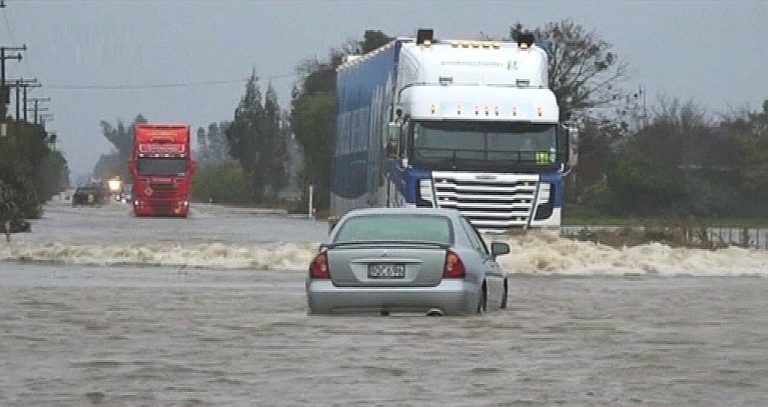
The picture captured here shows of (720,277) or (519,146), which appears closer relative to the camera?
(720,277)

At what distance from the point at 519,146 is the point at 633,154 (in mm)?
48372

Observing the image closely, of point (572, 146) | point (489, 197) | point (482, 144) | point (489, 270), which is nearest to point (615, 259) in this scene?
point (572, 146)

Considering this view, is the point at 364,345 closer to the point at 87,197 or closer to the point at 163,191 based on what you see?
the point at 163,191

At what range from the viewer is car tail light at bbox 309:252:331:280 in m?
18.7

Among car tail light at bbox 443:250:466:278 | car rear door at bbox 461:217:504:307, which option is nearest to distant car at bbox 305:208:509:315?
car tail light at bbox 443:250:466:278

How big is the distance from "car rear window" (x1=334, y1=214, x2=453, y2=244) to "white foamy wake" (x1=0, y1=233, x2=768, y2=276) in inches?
477

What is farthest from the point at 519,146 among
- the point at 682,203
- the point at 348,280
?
the point at 682,203

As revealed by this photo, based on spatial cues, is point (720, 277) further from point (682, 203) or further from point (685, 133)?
point (685, 133)

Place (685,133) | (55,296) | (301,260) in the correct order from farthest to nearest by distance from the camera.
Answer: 1. (685,133)
2. (301,260)
3. (55,296)

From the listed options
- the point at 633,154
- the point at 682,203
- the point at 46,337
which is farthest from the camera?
the point at 633,154

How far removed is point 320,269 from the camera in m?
18.7

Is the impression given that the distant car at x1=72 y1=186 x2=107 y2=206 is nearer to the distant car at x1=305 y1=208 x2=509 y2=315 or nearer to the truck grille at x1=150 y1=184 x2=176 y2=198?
the truck grille at x1=150 y1=184 x2=176 y2=198

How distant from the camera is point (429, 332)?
1670 cm

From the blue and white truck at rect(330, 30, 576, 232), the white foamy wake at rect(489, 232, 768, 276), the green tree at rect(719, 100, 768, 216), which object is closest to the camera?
the white foamy wake at rect(489, 232, 768, 276)
